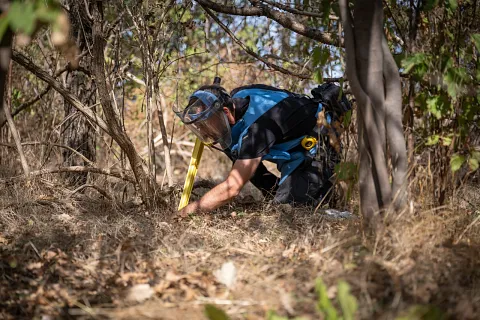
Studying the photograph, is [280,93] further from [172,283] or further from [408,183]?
[172,283]

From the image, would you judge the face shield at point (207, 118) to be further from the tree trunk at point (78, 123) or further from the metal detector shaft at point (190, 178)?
the tree trunk at point (78, 123)

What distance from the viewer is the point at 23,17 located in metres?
1.52

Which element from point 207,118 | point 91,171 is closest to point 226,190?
point 207,118

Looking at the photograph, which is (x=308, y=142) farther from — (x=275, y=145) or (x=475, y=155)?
(x=475, y=155)

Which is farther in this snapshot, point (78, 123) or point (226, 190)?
point (78, 123)

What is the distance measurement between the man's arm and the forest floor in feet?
1.01

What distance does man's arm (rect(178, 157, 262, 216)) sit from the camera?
11.9 feet

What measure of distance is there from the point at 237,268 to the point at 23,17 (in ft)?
4.62

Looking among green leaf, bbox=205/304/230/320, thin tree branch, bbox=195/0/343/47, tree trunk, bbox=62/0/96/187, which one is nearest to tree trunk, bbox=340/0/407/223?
green leaf, bbox=205/304/230/320

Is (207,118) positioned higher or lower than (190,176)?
higher

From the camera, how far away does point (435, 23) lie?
288 centimetres

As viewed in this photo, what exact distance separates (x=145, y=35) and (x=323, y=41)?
4.06 feet

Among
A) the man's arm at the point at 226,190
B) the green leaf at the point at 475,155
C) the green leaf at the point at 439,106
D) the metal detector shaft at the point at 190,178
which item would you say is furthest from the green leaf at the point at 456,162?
the metal detector shaft at the point at 190,178

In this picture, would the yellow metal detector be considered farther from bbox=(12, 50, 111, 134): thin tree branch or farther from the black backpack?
the black backpack
